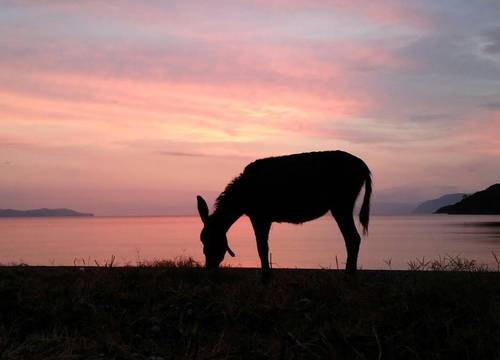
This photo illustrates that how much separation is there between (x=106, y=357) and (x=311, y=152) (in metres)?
6.31

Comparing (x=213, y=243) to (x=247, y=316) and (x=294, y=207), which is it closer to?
(x=294, y=207)

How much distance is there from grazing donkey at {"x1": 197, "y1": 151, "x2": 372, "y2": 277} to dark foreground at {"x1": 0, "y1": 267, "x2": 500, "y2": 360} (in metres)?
1.44

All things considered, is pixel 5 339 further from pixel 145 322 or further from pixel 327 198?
pixel 327 198

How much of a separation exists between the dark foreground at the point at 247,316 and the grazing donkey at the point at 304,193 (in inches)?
56.7

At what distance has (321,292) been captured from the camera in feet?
23.9

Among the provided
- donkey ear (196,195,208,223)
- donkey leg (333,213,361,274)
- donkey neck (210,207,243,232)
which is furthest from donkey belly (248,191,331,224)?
donkey ear (196,195,208,223)

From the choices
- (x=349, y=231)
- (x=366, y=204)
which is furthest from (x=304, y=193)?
(x=366, y=204)

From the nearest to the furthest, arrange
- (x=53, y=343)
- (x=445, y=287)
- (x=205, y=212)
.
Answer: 1. (x=53, y=343)
2. (x=445, y=287)
3. (x=205, y=212)

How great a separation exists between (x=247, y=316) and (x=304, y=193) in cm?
388

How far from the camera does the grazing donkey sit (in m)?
9.95

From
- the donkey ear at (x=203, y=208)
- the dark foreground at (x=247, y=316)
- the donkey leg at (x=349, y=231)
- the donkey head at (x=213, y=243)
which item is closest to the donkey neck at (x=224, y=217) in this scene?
the donkey head at (x=213, y=243)

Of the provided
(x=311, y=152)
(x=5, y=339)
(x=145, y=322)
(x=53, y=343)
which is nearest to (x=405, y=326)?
(x=145, y=322)

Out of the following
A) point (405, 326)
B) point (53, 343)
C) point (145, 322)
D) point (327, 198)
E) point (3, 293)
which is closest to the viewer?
point (53, 343)

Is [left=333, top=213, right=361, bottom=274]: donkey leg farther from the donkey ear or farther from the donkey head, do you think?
the donkey ear
